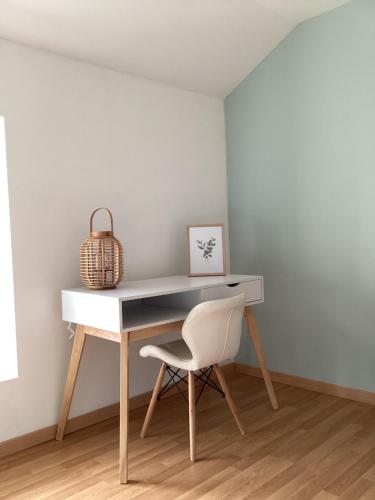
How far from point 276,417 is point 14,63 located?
2286 mm

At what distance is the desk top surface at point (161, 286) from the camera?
220 cm

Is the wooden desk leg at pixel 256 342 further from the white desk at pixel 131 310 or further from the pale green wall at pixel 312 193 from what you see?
the pale green wall at pixel 312 193

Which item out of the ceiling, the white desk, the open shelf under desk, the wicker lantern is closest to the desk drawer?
the white desk

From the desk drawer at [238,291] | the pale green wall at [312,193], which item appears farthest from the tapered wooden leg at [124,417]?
the pale green wall at [312,193]

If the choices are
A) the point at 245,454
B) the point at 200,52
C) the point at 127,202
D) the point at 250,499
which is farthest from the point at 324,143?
the point at 250,499

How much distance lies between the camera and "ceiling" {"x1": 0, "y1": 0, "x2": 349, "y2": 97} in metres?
2.29

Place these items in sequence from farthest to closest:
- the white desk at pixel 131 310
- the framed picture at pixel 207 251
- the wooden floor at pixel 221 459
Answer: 1. the framed picture at pixel 207 251
2. the white desk at pixel 131 310
3. the wooden floor at pixel 221 459

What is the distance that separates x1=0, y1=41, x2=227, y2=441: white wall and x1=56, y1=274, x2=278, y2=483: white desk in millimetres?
159

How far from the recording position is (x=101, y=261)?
93.4 inches

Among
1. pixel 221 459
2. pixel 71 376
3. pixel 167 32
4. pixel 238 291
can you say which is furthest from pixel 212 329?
pixel 167 32

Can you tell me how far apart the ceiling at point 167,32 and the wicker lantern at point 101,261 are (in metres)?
1.00

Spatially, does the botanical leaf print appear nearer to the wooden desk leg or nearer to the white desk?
the white desk

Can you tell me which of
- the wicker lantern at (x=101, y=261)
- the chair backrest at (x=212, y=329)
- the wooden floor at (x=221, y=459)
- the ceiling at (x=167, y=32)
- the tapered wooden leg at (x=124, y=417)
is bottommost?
the wooden floor at (x=221, y=459)

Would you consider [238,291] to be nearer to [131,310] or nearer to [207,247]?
[207,247]
